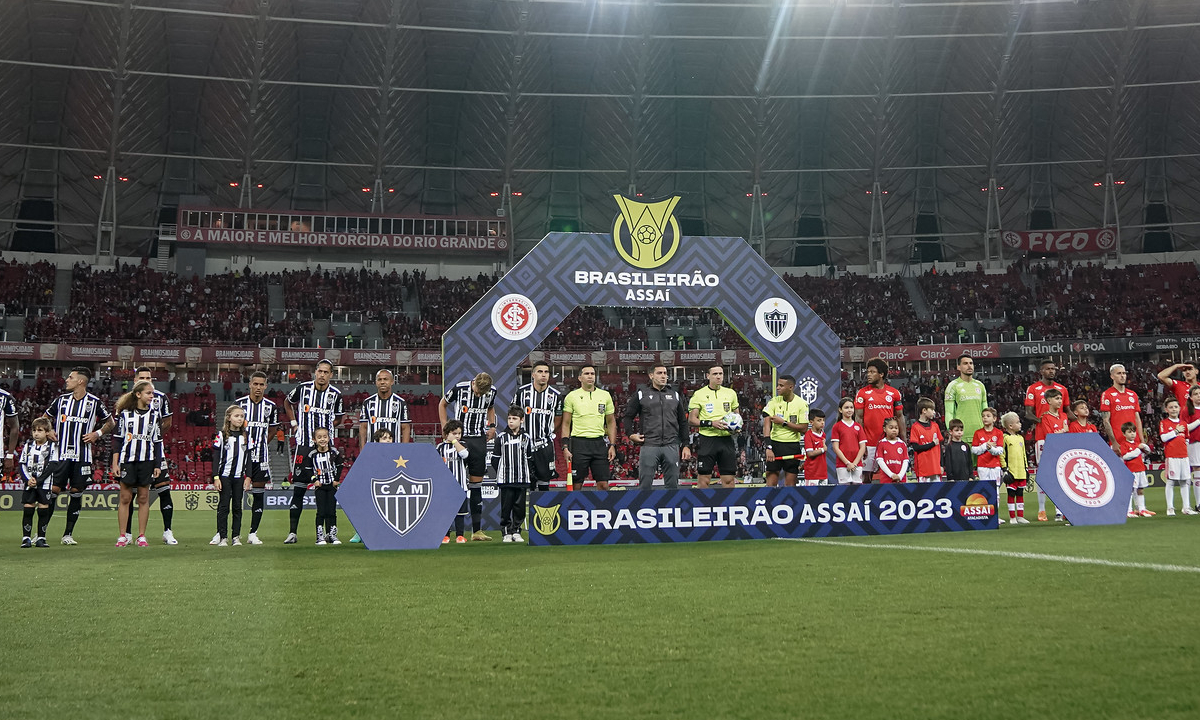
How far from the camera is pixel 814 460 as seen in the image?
42.4 feet

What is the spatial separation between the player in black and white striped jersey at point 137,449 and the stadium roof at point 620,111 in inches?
1035

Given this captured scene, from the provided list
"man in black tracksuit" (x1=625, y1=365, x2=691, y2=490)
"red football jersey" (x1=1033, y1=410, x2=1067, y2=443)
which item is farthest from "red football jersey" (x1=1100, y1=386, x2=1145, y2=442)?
"man in black tracksuit" (x1=625, y1=365, x2=691, y2=490)

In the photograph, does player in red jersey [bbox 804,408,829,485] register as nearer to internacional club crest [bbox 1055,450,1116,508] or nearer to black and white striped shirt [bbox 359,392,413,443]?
internacional club crest [bbox 1055,450,1116,508]

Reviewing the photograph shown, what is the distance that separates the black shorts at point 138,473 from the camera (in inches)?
420

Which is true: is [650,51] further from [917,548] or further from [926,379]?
[917,548]

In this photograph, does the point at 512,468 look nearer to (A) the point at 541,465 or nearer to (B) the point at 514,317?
(A) the point at 541,465

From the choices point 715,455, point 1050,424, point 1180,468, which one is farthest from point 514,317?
point 1180,468

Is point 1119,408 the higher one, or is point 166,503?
point 1119,408

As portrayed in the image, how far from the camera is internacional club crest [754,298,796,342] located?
51.2ft

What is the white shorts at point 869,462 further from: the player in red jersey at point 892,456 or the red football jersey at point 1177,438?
the red football jersey at point 1177,438

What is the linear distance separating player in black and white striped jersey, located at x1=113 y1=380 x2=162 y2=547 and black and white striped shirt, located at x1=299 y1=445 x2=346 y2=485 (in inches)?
63.8

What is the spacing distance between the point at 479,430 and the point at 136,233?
40804 millimetres

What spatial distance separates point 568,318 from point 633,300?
30273 mm

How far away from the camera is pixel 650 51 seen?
128ft
